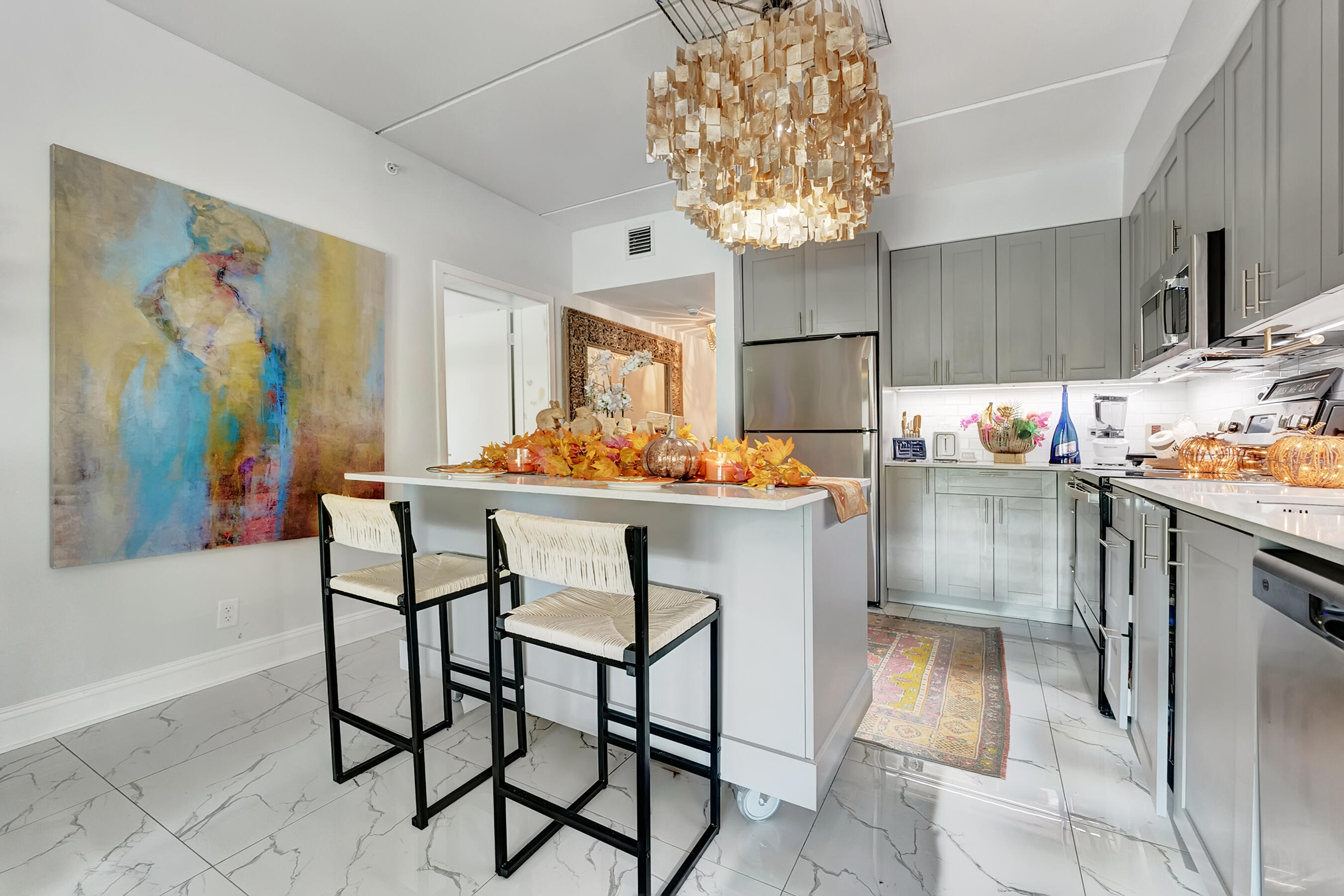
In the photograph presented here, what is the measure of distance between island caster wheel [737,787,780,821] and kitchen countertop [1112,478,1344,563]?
1.25 meters

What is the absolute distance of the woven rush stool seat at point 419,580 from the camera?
1.65m

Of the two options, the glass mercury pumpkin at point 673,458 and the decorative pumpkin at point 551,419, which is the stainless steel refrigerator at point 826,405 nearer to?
the decorative pumpkin at point 551,419

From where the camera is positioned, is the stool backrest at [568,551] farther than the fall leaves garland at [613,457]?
No

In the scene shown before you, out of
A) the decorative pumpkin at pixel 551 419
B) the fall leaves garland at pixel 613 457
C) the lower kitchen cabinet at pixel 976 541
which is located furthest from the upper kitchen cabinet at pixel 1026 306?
the decorative pumpkin at pixel 551 419

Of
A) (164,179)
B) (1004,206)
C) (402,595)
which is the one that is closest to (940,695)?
(402,595)

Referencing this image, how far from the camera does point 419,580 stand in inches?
69.9

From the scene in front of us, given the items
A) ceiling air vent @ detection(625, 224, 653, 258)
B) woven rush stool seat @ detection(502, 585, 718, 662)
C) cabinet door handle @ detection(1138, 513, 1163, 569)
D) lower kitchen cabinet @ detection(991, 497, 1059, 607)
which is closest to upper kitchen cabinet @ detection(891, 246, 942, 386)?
lower kitchen cabinet @ detection(991, 497, 1059, 607)

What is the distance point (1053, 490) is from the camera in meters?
3.25

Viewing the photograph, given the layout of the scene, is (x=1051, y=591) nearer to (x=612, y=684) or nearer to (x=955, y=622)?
(x=955, y=622)

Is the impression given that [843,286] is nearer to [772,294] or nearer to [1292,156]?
[772,294]

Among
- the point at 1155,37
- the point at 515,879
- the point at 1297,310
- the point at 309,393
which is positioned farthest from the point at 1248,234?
the point at 309,393

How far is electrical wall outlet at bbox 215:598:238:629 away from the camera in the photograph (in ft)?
8.41

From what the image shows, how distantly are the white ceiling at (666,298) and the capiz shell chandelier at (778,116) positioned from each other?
7.97 feet

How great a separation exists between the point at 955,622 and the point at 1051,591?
1.89 feet
